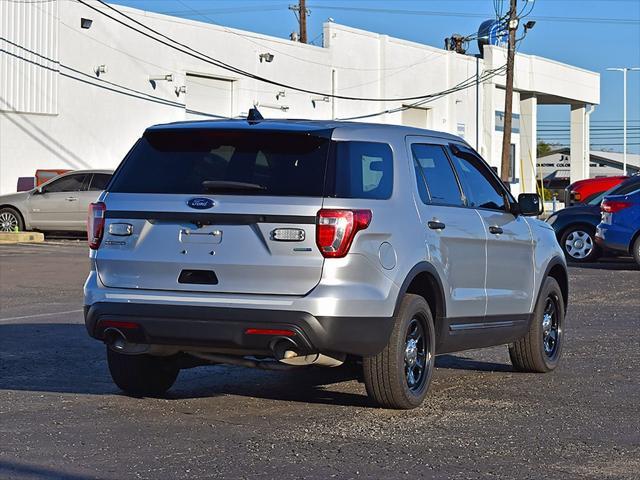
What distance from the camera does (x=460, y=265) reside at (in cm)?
898

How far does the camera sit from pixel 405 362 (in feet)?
27.5

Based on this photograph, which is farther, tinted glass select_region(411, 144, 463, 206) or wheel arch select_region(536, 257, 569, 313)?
wheel arch select_region(536, 257, 569, 313)

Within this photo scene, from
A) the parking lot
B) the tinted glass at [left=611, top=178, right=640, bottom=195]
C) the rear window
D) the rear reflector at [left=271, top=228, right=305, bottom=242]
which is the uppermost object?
the tinted glass at [left=611, top=178, right=640, bottom=195]

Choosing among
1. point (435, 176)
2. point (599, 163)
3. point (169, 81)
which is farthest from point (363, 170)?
point (599, 163)

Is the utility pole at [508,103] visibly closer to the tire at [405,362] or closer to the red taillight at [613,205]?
the red taillight at [613,205]

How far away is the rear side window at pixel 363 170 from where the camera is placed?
786 cm

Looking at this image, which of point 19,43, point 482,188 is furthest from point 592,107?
point 482,188

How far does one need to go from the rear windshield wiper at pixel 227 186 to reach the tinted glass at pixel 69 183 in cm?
2386

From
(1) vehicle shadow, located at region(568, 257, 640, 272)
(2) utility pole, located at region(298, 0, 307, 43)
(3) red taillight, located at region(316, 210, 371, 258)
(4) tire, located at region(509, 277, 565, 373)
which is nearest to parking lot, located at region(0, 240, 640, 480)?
(4) tire, located at region(509, 277, 565, 373)

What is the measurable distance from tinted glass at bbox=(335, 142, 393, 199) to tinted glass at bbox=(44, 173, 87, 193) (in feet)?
78.0

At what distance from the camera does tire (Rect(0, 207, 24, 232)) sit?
31547 millimetres

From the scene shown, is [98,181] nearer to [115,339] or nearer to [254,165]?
[115,339]

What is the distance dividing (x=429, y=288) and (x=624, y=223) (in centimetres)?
1447

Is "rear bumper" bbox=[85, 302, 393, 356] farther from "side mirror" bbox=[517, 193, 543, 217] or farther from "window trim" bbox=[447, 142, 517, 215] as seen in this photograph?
"side mirror" bbox=[517, 193, 543, 217]
